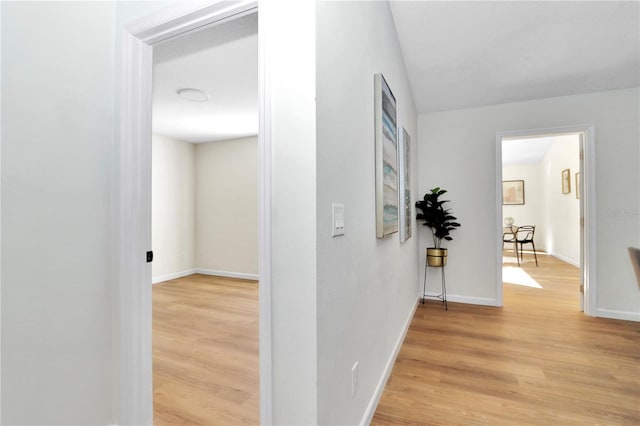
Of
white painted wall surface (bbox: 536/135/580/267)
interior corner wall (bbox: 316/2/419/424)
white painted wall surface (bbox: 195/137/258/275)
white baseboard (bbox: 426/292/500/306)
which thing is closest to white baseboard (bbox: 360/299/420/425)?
interior corner wall (bbox: 316/2/419/424)

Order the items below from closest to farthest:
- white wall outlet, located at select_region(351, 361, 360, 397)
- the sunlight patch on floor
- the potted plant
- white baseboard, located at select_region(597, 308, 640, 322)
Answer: white wall outlet, located at select_region(351, 361, 360, 397) → white baseboard, located at select_region(597, 308, 640, 322) → the potted plant → the sunlight patch on floor

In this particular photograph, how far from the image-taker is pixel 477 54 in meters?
2.77

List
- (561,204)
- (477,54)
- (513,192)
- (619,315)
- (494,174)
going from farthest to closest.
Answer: (513,192) → (561,204) → (494,174) → (619,315) → (477,54)

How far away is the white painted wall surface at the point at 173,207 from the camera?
5031mm

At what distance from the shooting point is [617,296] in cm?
316

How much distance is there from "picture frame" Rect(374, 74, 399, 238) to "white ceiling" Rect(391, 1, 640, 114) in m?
0.94

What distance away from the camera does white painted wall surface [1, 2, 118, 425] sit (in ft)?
3.86

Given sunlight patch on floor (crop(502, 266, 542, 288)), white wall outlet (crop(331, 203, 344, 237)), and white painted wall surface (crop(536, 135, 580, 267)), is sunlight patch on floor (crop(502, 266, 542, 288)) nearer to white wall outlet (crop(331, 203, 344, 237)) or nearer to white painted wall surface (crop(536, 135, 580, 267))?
white painted wall surface (crop(536, 135, 580, 267))

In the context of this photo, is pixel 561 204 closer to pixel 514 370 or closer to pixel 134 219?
pixel 514 370

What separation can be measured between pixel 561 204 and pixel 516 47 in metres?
5.69

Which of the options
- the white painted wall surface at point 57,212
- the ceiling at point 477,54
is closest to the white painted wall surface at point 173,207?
the ceiling at point 477,54

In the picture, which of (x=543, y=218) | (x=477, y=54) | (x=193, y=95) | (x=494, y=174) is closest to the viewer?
(x=477, y=54)

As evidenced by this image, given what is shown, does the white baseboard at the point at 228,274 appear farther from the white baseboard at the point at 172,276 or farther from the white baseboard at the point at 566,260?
the white baseboard at the point at 566,260

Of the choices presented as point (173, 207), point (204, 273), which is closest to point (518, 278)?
point (204, 273)
